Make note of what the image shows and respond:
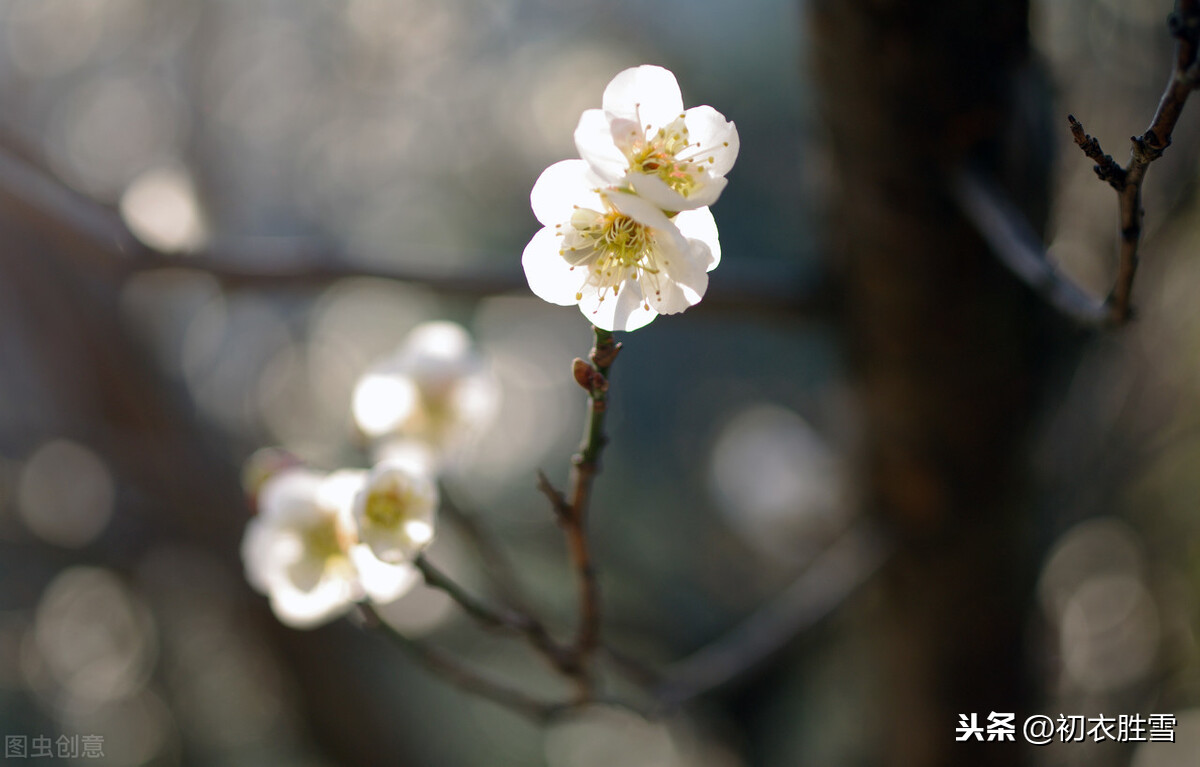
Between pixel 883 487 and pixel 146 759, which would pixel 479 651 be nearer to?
pixel 146 759

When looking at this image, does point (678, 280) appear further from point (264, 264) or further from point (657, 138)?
point (264, 264)

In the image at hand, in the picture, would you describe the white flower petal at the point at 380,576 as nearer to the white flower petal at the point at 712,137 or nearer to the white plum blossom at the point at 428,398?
the white plum blossom at the point at 428,398

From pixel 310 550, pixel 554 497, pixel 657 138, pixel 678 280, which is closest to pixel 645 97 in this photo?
pixel 657 138

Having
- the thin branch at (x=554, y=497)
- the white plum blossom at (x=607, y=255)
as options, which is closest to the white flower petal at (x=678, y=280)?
the white plum blossom at (x=607, y=255)

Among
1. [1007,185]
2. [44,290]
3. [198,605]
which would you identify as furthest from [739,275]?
[198,605]

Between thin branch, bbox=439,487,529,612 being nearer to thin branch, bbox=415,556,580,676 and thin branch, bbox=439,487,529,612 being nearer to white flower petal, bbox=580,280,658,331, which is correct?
thin branch, bbox=415,556,580,676

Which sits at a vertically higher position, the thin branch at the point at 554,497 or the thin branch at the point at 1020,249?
→ the thin branch at the point at 1020,249

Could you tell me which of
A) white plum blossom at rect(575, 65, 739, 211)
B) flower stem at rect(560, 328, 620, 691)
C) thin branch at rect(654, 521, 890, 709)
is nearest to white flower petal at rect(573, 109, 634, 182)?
white plum blossom at rect(575, 65, 739, 211)

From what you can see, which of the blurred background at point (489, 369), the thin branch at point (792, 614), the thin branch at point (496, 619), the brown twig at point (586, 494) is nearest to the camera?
the brown twig at point (586, 494)
